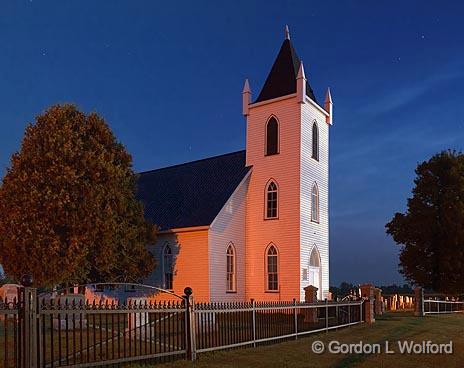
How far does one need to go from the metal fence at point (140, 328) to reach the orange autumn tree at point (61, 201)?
6.36 m

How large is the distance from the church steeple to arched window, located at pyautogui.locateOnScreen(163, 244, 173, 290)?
1000cm

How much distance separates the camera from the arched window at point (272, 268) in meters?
29.1

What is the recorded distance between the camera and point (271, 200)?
97.6 feet

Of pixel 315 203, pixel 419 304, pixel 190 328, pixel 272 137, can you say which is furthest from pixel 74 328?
pixel 419 304

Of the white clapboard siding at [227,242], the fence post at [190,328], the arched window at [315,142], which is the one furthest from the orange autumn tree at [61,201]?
the arched window at [315,142]

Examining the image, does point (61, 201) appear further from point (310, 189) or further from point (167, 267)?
point (310, 189)

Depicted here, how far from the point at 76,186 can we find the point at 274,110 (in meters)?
13.3

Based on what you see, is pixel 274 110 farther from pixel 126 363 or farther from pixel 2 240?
pixel 126 363

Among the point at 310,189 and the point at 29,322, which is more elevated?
the point at 310,189

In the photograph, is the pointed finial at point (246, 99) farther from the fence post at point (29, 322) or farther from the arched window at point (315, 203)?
the fence post at point (29, 322)

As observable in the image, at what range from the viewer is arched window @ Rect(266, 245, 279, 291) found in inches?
1144

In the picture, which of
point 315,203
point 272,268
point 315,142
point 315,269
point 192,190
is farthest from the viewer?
point 192,190

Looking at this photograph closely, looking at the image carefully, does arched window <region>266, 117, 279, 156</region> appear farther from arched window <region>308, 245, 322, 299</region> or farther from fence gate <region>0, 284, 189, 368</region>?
fence gate <region>0, 284, 189, 368</region>

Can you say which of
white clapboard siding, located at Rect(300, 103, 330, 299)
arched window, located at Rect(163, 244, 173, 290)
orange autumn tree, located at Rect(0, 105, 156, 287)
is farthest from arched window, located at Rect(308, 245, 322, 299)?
orange autumn tree, located at Rect(0, 105, 156, 287)
